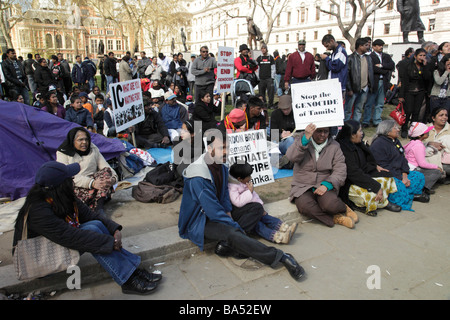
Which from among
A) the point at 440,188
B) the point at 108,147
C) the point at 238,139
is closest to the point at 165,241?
the point at 238,139

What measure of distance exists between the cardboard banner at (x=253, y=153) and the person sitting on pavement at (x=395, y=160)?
1601 millimetres

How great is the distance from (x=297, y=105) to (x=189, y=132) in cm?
215

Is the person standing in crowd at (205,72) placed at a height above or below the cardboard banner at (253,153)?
above

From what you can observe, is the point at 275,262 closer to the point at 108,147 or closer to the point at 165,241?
the point at 165,241

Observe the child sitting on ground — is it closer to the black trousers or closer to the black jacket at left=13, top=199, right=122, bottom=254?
the black trousers

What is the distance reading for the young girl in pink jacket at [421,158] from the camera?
17.6 ft

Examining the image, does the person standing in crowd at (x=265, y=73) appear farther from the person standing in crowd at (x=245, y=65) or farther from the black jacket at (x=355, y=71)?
the black jacket at (x=355, y=71)

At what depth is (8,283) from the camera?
289cm

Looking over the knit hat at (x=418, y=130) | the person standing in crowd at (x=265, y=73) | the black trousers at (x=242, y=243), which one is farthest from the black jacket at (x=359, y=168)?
the person standing in crowd at (x=265, y=73)

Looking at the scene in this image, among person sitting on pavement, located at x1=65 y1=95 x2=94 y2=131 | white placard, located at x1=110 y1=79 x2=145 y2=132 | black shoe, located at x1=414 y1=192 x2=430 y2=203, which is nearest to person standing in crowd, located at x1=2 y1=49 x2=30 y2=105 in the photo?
person sitting on pavement, located at x1=65 y1=95 x2=94 y2=131

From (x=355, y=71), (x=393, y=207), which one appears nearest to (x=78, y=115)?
(x=393, y=207)

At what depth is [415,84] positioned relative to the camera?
7.98 metres

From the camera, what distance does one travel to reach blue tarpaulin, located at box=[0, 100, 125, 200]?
16.3 feet

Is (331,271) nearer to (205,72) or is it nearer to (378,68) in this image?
(378,68)
